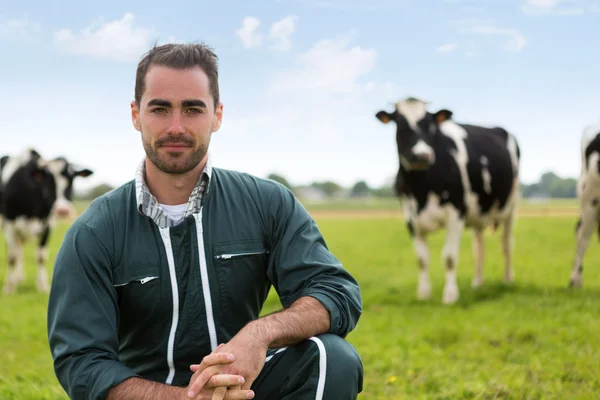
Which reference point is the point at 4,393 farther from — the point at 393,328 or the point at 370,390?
the point at 393,328

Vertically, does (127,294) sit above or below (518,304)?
above

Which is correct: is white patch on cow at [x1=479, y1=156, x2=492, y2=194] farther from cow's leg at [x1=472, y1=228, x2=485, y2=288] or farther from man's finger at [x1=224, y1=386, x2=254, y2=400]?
man's finger at [x1=224, y1=386, x2=254, y2=400]

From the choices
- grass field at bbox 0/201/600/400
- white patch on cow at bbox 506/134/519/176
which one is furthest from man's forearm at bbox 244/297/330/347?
white patch on cow at bbox 506/134/519/176

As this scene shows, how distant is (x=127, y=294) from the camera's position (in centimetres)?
283

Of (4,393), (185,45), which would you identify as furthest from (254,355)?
(4,393)

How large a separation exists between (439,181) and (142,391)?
6.57m

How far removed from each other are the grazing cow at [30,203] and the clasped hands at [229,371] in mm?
8552

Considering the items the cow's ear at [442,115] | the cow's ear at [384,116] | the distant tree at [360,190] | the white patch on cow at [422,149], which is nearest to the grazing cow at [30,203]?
the cow's ear at [384,116]

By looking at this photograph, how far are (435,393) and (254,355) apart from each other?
7.24ft

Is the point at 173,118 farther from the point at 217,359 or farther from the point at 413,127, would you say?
the point at 413,127

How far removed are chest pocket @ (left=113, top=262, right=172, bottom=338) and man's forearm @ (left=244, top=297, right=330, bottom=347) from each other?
469 mm

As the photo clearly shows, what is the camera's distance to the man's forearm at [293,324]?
257cm

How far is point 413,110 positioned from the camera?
8.67m

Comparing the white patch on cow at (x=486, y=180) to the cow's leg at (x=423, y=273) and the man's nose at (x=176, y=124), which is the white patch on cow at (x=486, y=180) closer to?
the cow's leg at (x=423, y=273)
